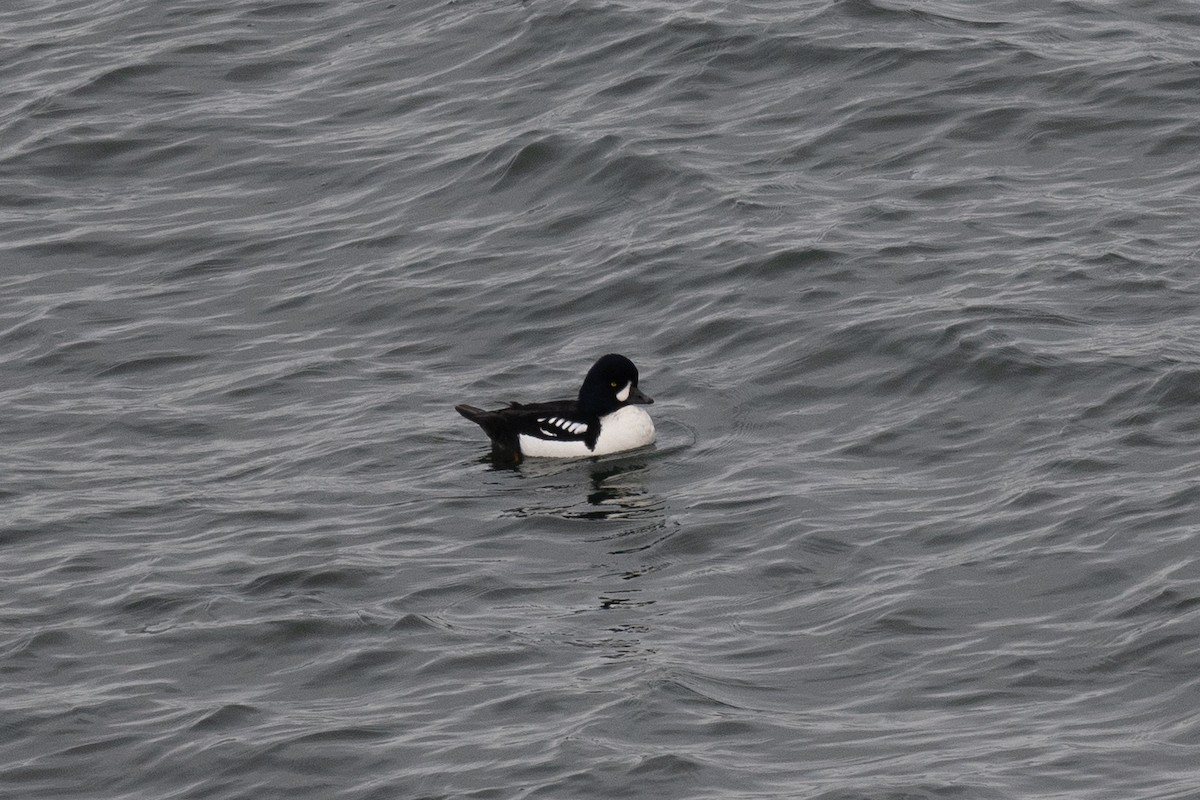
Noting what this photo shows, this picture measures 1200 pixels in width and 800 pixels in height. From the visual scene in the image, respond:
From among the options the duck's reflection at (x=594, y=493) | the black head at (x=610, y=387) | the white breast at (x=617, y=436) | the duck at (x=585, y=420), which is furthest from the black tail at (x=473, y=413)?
the black head at (x=610, y=387)

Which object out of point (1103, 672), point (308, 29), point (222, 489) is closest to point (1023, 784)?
point (1103, 672)

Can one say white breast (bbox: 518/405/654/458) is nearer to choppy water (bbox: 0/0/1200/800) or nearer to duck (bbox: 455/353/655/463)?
duck (bbox: 455/353/655/463)

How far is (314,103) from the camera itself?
20406 mm

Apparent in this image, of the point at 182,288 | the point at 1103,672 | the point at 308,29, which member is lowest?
the point at 1103,672

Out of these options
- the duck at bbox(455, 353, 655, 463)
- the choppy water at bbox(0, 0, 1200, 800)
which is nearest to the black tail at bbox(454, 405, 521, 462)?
the duck at bbox(455, 353, 655, 463)

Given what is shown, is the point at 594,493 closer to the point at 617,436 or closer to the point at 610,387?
the point at 617,436

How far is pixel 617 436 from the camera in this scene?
14547mm

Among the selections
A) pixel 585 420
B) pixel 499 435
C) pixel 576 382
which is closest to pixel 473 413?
pixel 499 435

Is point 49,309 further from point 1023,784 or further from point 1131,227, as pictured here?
point 1023,784

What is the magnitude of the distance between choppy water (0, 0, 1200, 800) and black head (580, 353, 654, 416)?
0.43 meters

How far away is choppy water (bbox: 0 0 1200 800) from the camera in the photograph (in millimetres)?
10047

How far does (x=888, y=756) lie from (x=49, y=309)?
9860 millimetres

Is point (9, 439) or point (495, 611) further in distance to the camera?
point (9, 439)

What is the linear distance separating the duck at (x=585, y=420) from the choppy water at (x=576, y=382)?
0.59 ft
